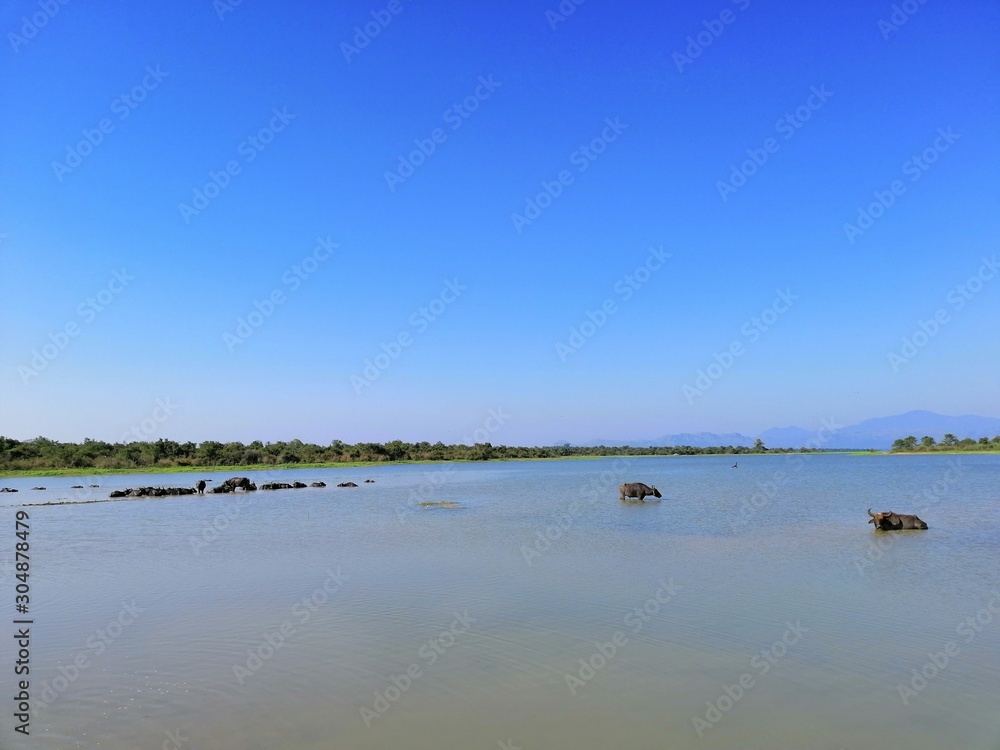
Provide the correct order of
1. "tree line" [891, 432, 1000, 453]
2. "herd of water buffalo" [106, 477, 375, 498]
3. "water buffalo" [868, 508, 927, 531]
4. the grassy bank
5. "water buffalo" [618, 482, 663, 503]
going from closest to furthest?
"water buffalo" [868, 508, 927, 531] < "water buffalo" [618, 482, 663, 503] < "herd of water buffalo" [106, 477, 375, 498] < the grassy bank < "tree line" [891, 432, 1000, 453]

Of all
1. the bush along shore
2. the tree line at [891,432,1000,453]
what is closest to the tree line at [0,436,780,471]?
the bush along shore

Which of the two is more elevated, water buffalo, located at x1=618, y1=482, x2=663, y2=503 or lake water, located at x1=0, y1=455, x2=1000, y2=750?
water buffalo, located at x1=618, y1=482, x2=663, y2=503

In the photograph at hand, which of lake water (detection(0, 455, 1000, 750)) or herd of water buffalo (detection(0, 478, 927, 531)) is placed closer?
lake water (detection(0, 455, 1000, 750))

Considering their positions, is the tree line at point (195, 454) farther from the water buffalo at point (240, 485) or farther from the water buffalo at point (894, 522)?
the water buffalo at point (894, 522)

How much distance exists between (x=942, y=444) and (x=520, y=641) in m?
116

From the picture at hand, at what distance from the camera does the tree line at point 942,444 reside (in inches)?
3558

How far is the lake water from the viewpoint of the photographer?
5496 mm

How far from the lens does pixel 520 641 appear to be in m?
7.75

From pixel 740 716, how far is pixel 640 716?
921 mm

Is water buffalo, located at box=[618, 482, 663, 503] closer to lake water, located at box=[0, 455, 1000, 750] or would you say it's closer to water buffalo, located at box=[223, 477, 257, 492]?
lake water, located at box=[0, 455, 1000, 750]

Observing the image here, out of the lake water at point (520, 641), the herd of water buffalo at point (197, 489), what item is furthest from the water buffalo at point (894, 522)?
the herd of water buffalo at point (197, 489)

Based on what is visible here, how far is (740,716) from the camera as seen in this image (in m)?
5.66

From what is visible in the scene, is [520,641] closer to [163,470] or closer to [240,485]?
[240,485]

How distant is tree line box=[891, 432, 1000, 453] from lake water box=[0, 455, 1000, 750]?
93986 mm
